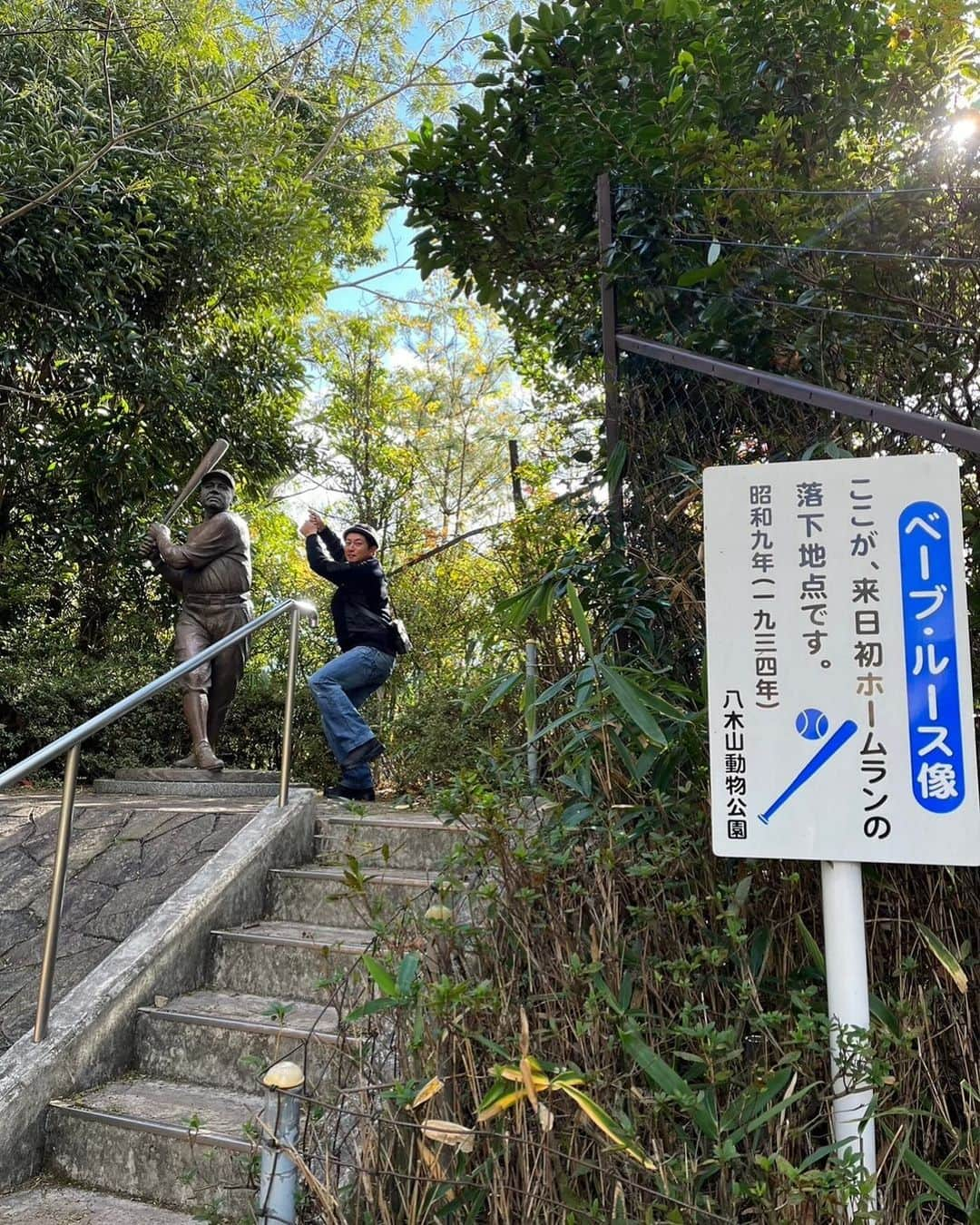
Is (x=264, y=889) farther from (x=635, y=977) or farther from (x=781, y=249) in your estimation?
(x=781, y=249)

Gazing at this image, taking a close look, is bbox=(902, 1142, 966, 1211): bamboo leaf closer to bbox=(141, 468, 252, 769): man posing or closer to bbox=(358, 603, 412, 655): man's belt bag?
bbox=(358, 603, 412, 655): man's belt bag

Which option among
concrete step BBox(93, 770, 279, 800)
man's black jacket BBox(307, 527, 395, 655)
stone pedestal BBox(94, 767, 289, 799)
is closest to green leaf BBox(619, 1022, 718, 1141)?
man's black jacket BBox(307, 527, 395, 655)

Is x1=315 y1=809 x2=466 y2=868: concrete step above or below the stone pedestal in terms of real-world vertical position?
below

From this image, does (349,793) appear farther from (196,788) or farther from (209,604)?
(209,604)

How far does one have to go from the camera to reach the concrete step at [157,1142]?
8.96 feet

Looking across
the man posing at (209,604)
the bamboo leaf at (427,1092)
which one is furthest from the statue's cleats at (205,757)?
the bamboo leaf at (427,1092)

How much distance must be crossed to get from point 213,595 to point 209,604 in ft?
0.21

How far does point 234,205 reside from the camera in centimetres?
870

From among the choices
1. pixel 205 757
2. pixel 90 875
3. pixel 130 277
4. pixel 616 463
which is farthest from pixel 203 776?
pixel 130 277

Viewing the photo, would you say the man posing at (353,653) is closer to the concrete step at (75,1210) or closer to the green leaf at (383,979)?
the concrete step at (75,1210)

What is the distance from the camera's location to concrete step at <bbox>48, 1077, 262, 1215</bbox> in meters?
2.73

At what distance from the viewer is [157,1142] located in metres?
2.87

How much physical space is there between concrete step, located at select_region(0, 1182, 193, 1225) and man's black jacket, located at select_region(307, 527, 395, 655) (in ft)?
9.86

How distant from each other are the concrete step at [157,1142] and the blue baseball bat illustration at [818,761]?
1678 millimetres
